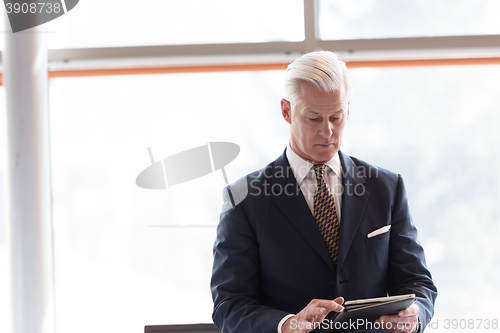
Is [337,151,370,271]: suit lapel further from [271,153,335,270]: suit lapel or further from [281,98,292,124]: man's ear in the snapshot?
[281,98,292,124]: man's ear

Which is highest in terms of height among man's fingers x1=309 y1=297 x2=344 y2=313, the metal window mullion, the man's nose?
the metal window mullion

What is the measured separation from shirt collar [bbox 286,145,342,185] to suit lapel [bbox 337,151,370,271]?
3 centimetres

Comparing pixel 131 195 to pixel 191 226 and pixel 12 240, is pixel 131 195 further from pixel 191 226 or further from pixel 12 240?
pixel 12 240

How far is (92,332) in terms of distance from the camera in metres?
2.62

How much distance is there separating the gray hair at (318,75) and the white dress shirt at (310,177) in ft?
0.77

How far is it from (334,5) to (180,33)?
946mm

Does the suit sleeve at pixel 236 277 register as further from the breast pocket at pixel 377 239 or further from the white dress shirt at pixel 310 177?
the breast pocket at pixel 377 239

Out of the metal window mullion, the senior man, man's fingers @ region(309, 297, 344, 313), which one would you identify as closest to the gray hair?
the senior man

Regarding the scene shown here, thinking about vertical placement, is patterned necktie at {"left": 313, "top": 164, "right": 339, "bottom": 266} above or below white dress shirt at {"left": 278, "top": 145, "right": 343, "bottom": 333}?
below

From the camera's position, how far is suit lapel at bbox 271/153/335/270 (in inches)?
57.0

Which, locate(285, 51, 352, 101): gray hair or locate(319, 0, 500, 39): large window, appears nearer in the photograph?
locate(285, 51, 352, 101): gray hair

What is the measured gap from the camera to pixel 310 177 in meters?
1.58

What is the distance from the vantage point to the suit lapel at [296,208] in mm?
1448

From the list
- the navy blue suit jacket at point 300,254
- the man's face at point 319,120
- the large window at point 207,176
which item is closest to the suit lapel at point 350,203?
the navy blue suit jacket at point 300,254
